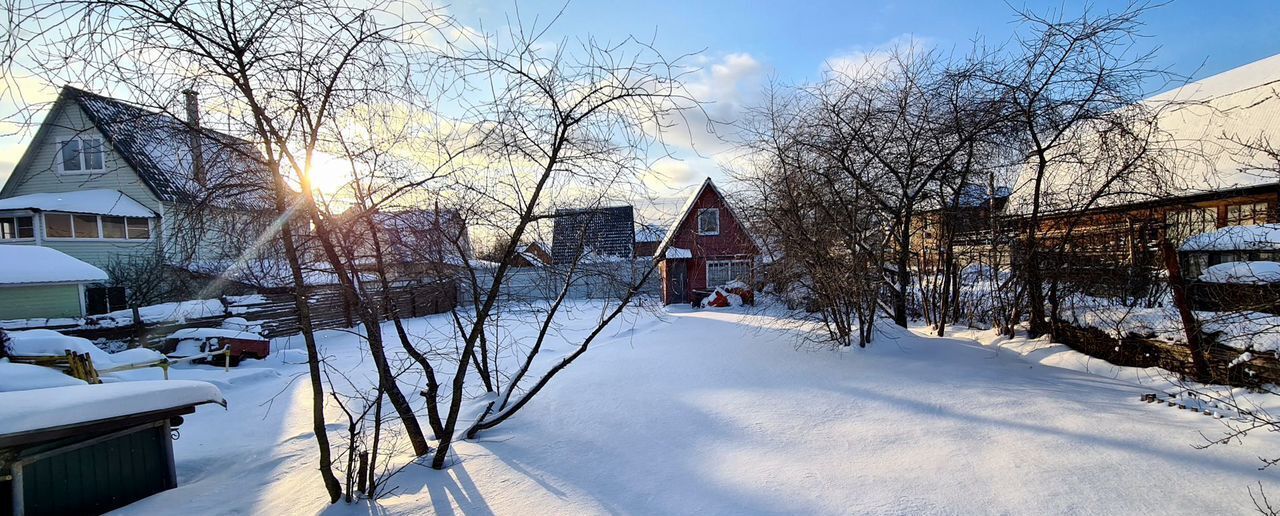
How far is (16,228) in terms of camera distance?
1521 centimetres

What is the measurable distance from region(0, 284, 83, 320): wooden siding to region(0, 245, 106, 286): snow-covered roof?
0.48 meters

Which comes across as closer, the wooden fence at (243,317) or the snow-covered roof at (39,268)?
the wooden fence at (243,317)

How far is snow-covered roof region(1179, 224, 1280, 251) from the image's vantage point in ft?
20.0

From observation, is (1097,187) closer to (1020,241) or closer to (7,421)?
(1020,241)

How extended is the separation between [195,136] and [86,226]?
18.3 meters

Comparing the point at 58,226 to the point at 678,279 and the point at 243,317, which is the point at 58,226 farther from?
the point at 678,279

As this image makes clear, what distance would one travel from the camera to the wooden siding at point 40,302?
1210cm

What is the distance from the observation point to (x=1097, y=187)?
7.12 metres

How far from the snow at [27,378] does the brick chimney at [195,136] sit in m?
4.87

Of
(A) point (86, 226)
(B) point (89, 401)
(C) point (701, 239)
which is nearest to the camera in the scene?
(B) point (89, 401)

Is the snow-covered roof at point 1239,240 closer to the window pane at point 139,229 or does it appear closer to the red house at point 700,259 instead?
the red house at point 700,259

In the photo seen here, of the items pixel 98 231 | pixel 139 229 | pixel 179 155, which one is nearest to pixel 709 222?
pixel 179 155

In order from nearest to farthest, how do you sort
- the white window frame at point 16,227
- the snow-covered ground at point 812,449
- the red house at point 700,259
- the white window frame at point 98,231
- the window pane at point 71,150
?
the window pane at point 71,150, the snow-covered ground at point 812,449, the white window frame at point 16,227, the white window frame at point 98,231, the red house at point 700,259

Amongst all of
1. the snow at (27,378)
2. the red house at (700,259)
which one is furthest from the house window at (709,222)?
the snow at (27,378)
